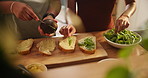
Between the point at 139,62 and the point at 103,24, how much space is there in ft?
5.38

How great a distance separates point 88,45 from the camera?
4.79 ft

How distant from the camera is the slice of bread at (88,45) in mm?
1383

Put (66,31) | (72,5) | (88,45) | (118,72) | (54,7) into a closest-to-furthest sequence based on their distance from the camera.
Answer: (118,72), (88,45), (66,31), (54,7), (72,5)

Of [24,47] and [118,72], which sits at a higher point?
[118,72]

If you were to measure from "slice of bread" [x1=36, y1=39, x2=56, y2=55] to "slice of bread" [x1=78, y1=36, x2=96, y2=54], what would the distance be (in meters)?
0.26

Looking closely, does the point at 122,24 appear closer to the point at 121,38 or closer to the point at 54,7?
the point at 121,38

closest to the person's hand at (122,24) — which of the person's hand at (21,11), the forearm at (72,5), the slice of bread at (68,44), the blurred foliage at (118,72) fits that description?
the slice of bread at (68,44)

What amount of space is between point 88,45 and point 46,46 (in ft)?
1.27

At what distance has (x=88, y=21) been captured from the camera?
1.91 metres

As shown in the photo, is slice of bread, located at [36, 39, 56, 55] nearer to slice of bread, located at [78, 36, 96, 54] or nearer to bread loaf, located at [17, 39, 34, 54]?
bread loaf, located at [17, 39, 34, 54]

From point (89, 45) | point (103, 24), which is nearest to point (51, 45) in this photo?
point (89, 45)

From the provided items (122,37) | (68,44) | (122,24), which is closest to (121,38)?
(122,37)

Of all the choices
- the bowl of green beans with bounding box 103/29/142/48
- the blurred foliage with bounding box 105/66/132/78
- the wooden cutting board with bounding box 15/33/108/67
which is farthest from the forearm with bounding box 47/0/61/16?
the blurred foliage with bounding box 105/66/132/78

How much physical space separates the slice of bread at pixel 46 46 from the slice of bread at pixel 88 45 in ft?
0.84
